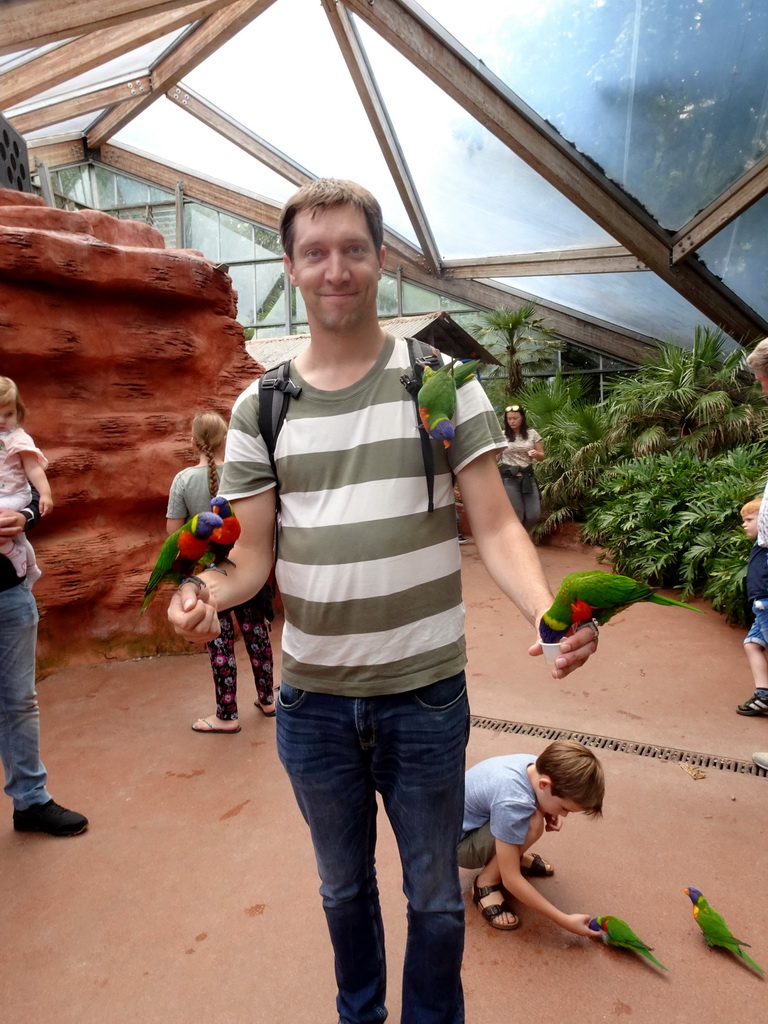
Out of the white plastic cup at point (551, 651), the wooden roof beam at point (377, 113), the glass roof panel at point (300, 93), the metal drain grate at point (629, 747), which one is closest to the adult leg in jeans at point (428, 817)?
the white plastic cup at point (551, 651)

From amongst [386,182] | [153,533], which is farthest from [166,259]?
[386,182]

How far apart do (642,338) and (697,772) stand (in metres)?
10.0

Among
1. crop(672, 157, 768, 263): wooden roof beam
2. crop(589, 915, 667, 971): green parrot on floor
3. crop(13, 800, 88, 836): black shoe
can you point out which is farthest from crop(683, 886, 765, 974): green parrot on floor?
crop(672, 157, 768, 263): wooden roof beam

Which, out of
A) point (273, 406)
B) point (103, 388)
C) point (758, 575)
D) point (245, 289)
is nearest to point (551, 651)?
point (273, 406)

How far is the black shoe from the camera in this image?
2543mm

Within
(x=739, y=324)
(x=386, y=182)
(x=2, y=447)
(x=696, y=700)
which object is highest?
(x=386, y=182)

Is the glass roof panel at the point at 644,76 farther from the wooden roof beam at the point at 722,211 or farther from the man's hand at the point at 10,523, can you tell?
the man's hand at the point at 10,523

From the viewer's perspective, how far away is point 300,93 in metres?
9.38

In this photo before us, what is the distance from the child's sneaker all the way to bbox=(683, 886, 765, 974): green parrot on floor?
1790mm

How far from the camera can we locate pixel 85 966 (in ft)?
6.36

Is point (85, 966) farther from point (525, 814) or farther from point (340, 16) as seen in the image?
point (340, 16)

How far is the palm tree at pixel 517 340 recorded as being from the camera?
10.9 m

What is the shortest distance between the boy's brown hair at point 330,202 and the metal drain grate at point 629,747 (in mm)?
2718

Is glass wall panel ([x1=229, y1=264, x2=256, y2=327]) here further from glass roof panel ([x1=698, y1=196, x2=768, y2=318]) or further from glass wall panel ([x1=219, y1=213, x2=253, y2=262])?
glass roof panel ([x1=698, y1=196, x2=768, y2=318])
